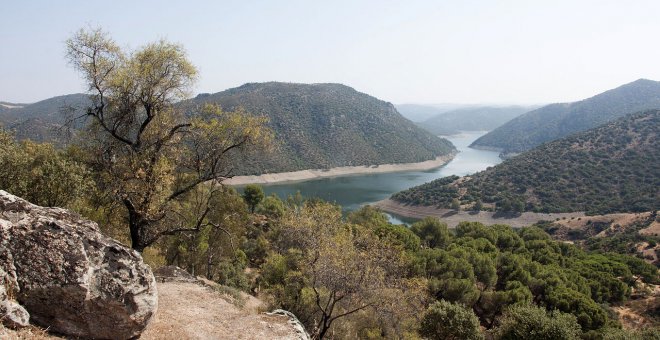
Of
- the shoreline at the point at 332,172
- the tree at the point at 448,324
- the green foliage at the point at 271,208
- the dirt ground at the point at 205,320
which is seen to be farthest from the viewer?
the shoreline at the point at 332,172

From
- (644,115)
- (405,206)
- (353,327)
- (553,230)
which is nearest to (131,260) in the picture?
(353,327)

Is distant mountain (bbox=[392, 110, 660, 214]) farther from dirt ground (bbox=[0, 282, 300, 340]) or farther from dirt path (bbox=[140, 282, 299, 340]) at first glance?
dirt path (bbox=[140, 282, 299, 340])

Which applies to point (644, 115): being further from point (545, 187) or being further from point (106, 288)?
point (106, 288)

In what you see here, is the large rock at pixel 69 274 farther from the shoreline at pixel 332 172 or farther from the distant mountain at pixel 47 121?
the shoreline at pixel 332 172

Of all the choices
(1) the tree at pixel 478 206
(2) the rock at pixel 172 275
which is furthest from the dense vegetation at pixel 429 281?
(1) the tree at pixel 478 206

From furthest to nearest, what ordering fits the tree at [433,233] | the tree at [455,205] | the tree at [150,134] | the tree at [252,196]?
the tree at [455,205] < the tree at [252,196] < the tree at [433,233] < the tree at [150,134]

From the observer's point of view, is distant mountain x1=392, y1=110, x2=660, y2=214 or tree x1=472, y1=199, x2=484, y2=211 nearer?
distant mountain x1=392, y1=110, x2=660, y2=214

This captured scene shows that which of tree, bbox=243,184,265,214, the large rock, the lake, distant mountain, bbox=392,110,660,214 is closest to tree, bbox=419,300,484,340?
the large rock
